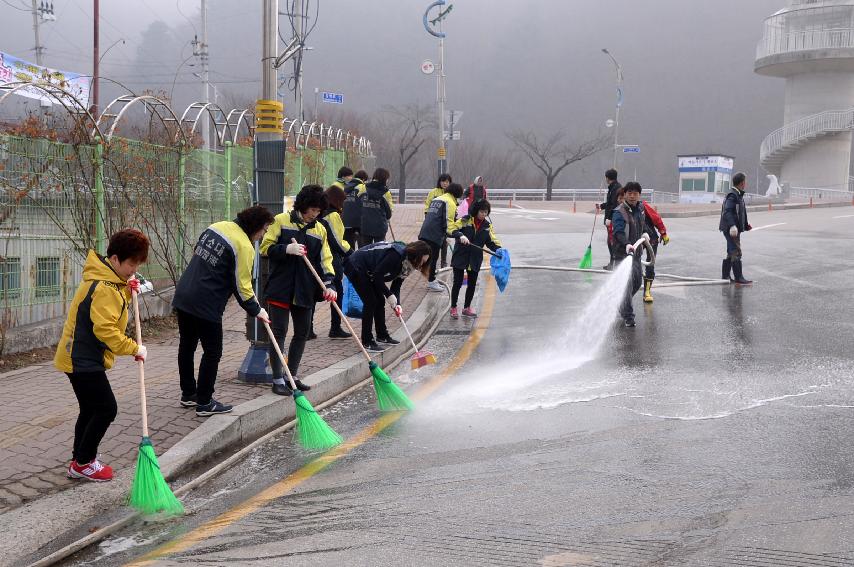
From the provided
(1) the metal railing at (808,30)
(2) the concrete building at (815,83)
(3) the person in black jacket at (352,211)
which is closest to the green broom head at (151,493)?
(3) the person in black jacket at (352,211)

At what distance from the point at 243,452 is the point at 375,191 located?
274 inches

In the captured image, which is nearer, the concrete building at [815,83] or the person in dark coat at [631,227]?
the person in dark coat at [631,227]

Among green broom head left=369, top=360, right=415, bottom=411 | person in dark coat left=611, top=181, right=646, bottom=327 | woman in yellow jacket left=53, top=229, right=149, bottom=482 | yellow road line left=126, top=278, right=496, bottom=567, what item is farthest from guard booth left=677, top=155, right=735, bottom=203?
woman in yellow jacket left=53, top=229, right=149, bottom=482

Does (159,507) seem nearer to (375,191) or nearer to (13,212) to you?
(13,212)

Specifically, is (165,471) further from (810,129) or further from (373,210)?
(810,129)

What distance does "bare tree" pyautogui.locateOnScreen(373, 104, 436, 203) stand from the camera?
67825mm

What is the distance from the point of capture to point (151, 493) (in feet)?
15.0

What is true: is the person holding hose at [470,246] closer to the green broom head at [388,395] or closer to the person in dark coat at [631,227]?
A: the person in dark coat at [631,227]

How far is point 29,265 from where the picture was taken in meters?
8.19

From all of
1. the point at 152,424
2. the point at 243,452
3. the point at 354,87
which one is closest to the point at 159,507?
the point at 243,452

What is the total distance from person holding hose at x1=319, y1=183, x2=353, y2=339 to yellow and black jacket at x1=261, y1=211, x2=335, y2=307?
2.02ft

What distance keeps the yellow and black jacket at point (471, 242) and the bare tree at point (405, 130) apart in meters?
49.9

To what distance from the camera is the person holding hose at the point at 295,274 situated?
6.80 m

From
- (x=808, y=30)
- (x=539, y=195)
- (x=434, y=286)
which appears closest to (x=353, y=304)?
(x=434, y=286)
